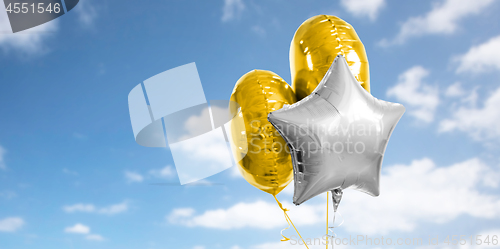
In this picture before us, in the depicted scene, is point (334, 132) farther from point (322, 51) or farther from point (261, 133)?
point (322, 51)

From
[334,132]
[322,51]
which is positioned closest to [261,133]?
[334,132]

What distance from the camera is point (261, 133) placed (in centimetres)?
182

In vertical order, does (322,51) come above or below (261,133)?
above

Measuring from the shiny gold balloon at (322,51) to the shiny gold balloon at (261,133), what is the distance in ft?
0.43

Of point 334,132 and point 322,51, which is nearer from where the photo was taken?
point 334,132

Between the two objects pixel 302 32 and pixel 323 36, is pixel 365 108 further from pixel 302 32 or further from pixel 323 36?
pixel 302 32

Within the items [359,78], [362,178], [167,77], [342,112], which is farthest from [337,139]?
[167,77]

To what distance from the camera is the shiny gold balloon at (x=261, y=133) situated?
1.83 meters

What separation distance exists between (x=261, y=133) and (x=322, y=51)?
565 mm

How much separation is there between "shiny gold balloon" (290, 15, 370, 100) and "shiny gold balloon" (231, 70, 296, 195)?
13cm

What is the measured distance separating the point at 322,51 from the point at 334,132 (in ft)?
1.70

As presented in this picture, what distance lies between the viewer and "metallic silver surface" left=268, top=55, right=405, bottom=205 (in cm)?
158

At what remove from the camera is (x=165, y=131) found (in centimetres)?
228

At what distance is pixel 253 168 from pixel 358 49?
0.90 metres
